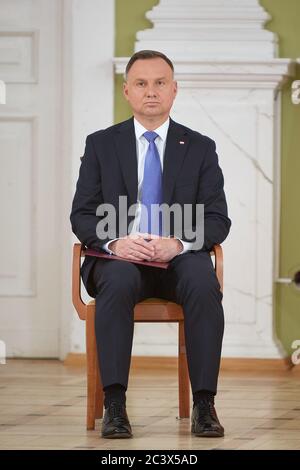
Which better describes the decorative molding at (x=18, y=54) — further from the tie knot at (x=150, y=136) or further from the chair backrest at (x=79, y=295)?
the chair backrest at (x=79, y=295)

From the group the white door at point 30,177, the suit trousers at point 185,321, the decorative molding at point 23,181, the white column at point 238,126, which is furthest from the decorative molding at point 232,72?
the suit trousers at point 185,321

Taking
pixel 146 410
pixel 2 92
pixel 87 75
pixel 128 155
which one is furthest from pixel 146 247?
pixel 2 92

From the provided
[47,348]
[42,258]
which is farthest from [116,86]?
[47,348]

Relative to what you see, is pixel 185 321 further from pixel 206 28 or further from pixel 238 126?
pixel 206 28

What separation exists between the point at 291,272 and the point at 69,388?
124cm

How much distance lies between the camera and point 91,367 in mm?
3305

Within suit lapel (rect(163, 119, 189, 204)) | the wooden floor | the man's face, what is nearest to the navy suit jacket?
suit lapel (rect(163, 119, 189, 204))

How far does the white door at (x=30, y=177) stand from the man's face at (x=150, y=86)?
158cm

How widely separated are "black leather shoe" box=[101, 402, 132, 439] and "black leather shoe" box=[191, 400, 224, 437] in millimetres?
197

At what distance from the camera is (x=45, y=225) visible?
503 cm

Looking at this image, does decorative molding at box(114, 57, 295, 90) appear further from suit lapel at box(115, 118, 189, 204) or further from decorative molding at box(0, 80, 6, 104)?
suit lapel at box(115, 118, 189, 204)

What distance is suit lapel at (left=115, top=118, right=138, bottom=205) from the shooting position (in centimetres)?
345

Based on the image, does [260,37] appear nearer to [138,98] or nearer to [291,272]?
[291,272]

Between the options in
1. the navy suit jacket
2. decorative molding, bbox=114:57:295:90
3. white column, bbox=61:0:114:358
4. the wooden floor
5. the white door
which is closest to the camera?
the wooden floor
